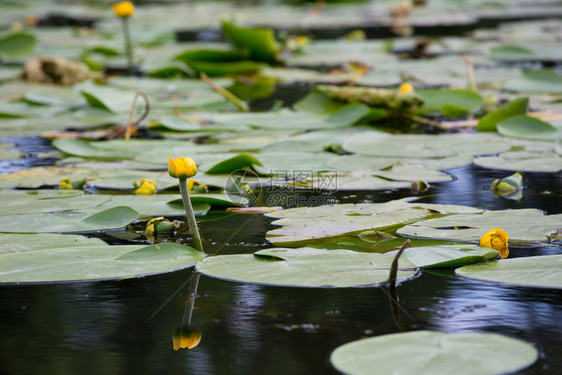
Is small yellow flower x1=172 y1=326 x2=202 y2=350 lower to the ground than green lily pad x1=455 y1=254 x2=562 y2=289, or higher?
lower

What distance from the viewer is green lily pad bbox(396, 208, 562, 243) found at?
138cm

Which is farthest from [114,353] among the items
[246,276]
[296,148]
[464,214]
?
[296,148]

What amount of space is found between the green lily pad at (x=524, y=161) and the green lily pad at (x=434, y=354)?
111cm

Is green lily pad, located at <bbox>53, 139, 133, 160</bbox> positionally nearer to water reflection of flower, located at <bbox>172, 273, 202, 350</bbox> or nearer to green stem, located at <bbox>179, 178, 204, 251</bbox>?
green stem, located at <bbox>179, 178, 204, 251</bbox>

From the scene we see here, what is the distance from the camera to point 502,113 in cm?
246

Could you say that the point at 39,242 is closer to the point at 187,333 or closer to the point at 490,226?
the point at 187,333

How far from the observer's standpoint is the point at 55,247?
1.39 m

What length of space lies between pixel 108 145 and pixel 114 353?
1501mm

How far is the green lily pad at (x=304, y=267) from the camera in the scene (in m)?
1.16

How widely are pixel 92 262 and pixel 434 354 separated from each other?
67 cm

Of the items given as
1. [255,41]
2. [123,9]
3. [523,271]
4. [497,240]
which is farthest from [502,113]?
[255,41]

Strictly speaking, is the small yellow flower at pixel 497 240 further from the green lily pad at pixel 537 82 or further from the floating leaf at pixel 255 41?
the floating leaf at pixel 255 41

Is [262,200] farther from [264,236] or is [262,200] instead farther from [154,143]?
[154,143]

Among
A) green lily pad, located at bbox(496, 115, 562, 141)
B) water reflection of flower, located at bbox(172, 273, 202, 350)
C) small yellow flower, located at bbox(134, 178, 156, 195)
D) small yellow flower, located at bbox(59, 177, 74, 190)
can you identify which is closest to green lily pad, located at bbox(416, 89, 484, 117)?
green lily pad, located at bbox(496, 115, 562, 141)
